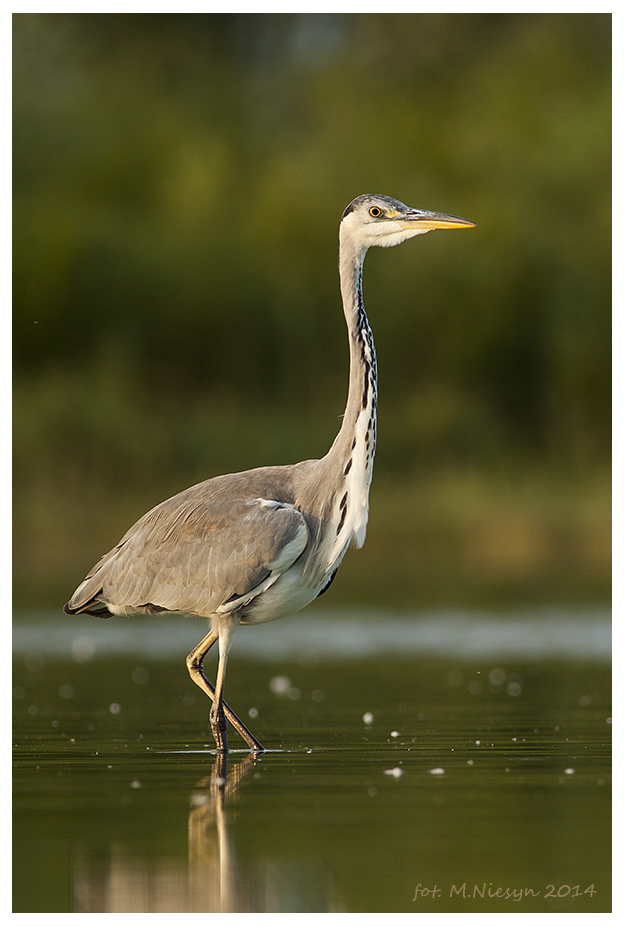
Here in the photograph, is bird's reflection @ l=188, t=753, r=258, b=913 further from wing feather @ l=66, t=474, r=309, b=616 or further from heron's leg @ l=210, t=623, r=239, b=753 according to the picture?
wing feather @ l=66, t=474, r=309, b=616

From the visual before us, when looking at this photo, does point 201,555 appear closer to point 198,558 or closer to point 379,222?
point 198,558

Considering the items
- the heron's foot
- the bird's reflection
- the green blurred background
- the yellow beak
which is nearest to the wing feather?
the heron's foot

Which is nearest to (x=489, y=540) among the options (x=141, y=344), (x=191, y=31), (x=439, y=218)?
(x=141, y=344)

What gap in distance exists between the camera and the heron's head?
9125 mm

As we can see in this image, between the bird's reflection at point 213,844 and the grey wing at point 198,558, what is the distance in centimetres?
131

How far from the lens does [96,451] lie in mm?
23688

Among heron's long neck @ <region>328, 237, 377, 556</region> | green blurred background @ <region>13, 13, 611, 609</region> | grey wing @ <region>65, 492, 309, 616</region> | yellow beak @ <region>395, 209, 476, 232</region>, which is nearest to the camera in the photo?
grey wing @ <region>65, 492, 309, 616</region>

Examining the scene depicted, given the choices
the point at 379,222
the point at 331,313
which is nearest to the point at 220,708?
the point at 379,222

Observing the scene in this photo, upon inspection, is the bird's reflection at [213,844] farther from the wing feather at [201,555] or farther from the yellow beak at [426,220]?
the yellow beak at [426,220]

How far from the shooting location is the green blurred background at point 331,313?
2252cm

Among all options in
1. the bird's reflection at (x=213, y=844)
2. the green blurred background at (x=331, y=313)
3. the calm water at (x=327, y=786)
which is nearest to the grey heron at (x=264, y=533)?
the calm water at (x=327, y=786)

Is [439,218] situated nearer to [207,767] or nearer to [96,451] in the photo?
[207,767]

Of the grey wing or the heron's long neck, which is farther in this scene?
the heron's long neck

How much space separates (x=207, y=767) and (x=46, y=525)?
1463 centimetres
